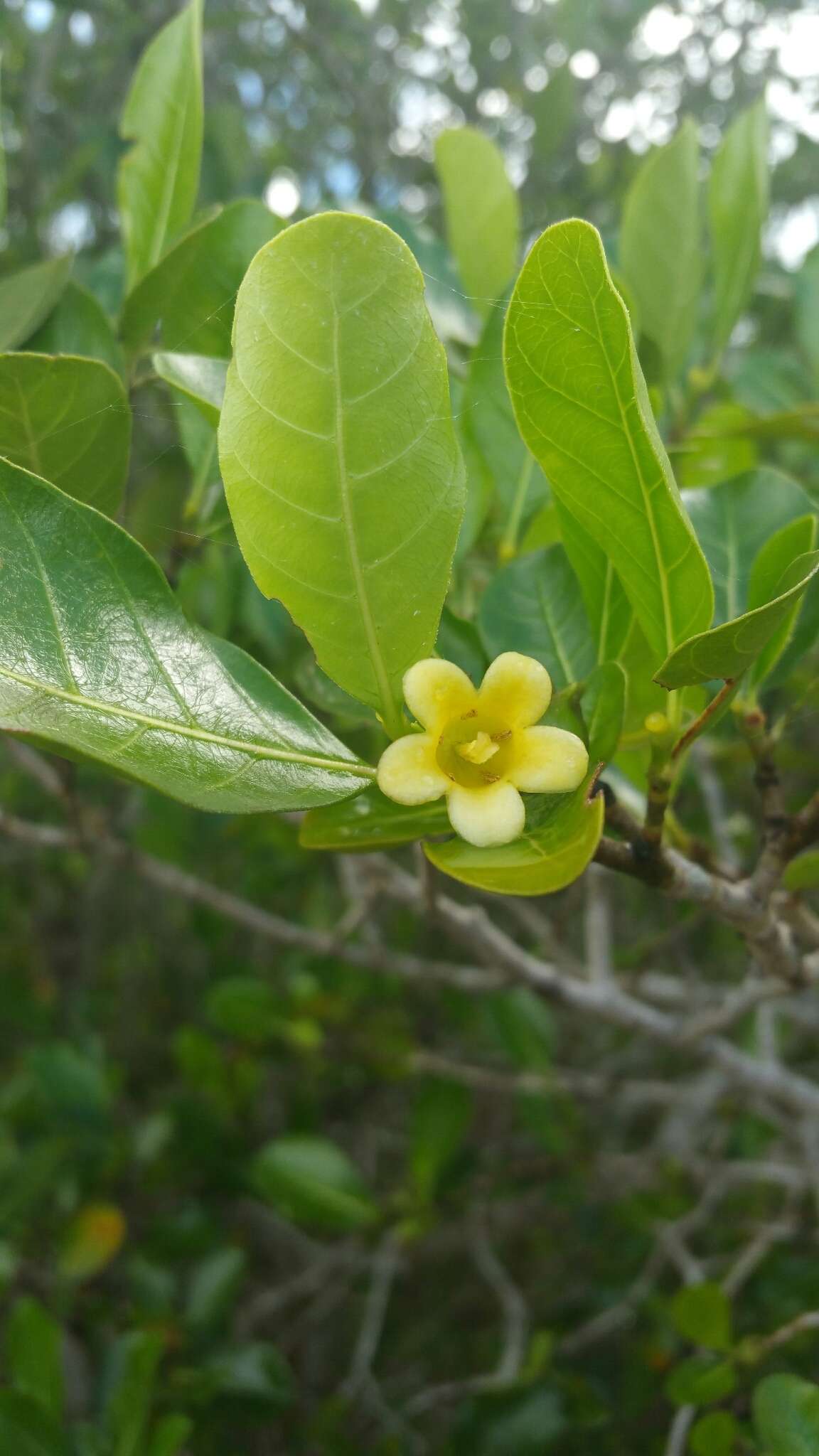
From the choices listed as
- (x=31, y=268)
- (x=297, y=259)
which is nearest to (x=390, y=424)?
(x=297, y=259)

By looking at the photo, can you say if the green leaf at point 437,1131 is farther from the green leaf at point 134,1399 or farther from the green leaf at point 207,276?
the green leaf at point 207,276

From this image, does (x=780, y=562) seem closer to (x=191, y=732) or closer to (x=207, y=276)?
(x=191, y=732)

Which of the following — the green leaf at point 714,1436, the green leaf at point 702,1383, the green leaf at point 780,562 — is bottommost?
the green leaf at point 714,1436

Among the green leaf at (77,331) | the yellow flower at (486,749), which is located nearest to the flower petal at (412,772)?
the yellow flower at (486,749)

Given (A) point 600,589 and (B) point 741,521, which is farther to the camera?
(B) point 741,521

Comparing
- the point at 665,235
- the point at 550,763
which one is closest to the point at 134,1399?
the point at 550,763

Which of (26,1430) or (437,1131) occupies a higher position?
(437,1131)
